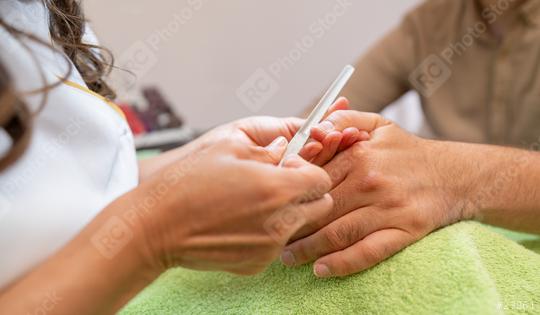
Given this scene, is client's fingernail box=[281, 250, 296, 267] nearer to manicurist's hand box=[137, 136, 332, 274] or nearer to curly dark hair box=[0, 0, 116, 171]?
manicurist's hand box=[137, 136, 332, 274]

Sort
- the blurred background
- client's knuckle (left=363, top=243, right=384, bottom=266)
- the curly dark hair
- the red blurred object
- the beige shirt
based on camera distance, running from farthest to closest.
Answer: the blurred background → the red blurred object → the beige shirt → client's knuckle (left=363, top=243, right=384, bottom=266) → the curly dark hair

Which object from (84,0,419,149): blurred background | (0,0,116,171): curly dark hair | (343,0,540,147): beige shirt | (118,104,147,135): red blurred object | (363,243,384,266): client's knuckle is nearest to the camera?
(0,0,116,171): curly dark hair

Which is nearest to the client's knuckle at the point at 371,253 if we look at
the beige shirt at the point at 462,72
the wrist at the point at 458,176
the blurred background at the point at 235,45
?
the wrist at the point at 458,176

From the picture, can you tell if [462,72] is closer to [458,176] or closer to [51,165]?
[458,176]

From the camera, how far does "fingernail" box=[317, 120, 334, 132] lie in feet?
2.00

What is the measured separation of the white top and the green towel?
16 centimetres

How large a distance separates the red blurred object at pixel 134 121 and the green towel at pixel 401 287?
0.73 m

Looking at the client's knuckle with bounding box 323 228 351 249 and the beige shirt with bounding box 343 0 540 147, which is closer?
the client's knuckle with bounding box 323 228 351 249

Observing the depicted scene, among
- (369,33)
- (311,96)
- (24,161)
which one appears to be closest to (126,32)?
(311,96)

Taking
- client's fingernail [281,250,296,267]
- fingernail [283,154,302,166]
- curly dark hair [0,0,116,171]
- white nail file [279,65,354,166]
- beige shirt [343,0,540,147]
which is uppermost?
curly dark hair [0,0,116,171]

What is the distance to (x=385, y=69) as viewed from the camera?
119 centimetres

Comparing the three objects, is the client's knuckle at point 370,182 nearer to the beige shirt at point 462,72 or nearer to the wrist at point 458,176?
the wrist at point 458,176

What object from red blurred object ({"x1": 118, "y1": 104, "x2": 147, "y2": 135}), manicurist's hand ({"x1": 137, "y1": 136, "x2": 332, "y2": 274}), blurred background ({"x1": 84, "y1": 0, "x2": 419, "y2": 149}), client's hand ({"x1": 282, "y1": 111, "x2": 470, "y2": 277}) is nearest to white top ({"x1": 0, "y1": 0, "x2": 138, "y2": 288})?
manicurist's hand ({"x1": 137, "y1": 136, "x2": 332, "y2": 274})

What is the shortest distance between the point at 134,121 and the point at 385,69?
2.23ft
